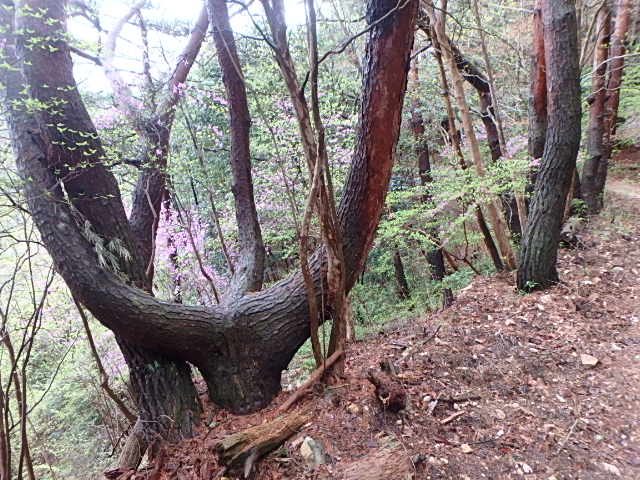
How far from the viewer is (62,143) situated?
2484mm

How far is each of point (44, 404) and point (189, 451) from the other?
7.86m

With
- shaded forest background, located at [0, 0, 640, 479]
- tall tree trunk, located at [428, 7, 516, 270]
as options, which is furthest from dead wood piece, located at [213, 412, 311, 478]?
tall tree trunk, located at [428, 7, 516, 270]

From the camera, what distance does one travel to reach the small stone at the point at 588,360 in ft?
9.43

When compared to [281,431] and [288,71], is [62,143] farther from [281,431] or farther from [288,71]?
[281,431]

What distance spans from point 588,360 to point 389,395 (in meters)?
1.80

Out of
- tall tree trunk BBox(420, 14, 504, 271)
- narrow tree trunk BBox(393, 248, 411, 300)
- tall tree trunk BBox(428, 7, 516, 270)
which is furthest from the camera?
narrow tree trunk BBox(393, 248, 411, 300)

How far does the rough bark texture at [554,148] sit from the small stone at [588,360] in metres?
1.28

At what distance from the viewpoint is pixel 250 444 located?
2.08 m

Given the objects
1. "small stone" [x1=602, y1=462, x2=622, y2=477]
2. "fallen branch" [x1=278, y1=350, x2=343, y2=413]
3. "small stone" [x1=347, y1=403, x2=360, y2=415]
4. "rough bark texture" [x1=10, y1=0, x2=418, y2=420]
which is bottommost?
"small stone" [x1=602, y1=462, x2=622, y2=477]

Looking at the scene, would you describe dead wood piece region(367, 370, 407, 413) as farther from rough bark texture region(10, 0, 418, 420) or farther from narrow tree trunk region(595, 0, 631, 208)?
narrow tree trunk region(595, 0, 631, 208)

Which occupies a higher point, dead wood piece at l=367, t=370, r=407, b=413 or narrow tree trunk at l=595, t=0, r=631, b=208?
narrow tree trunk at l=595, t=0, r=631, b=208

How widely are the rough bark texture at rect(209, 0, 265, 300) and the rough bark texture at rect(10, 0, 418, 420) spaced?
61 centimetres

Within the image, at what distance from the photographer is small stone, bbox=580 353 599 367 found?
2873mm

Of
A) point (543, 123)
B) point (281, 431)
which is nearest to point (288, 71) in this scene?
point (281, 431)
